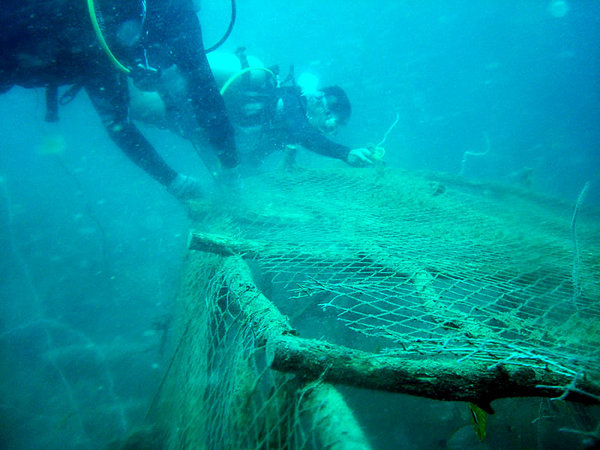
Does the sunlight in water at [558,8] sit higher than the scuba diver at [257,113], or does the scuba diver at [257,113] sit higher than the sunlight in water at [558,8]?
the sunlight in water at [558,8]

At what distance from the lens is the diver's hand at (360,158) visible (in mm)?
5148

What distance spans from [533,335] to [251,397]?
4.61 ft

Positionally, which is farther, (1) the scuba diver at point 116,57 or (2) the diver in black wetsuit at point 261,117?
(2) the diver in black wetsuit at point 261,117

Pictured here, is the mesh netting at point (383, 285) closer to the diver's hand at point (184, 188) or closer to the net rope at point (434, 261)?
the net rope at point (434, 261)

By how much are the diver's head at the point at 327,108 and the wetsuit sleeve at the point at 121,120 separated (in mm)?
3502

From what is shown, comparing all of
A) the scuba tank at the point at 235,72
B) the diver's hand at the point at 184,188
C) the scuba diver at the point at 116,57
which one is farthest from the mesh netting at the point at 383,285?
the scuba tank at the point at 235,72

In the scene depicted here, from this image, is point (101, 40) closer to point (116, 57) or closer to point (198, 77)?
point (116, 57)

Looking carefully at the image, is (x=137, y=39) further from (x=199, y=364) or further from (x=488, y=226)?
(x=488, y=226)

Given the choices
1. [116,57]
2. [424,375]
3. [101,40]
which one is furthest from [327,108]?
[424,375]

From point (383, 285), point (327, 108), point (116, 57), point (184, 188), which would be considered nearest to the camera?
point (383, 285)

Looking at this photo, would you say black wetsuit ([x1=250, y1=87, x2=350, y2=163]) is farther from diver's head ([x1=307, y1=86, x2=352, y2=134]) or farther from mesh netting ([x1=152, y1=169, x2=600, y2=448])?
mesh netting ([x1=152, y1=169, x2=600, y2=448])

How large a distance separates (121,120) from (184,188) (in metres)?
1.08

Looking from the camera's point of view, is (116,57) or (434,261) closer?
(434,261)

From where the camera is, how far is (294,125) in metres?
5.64
